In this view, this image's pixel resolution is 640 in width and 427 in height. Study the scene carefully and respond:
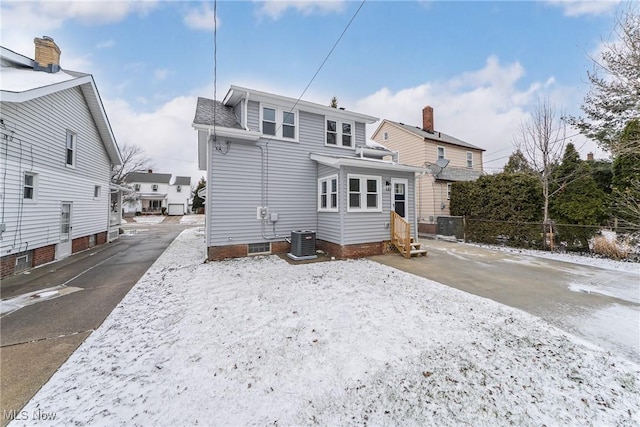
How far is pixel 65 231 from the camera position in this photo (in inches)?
355

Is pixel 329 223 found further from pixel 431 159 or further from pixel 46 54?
pixel 46 54

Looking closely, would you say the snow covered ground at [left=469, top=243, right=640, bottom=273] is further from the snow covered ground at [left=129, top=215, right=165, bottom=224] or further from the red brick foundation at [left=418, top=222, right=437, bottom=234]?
the snow covered ground at [left=129, top=215, right=165, bottom=224]

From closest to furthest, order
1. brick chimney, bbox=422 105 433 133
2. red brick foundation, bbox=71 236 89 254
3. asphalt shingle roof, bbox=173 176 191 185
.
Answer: red brick foundation, bbox=71 236 89 254, brick chimney, bbox=422 105 433 133, asphalt shingle roof, bbox=173 176 191 185

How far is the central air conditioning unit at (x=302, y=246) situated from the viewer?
27.2 ft

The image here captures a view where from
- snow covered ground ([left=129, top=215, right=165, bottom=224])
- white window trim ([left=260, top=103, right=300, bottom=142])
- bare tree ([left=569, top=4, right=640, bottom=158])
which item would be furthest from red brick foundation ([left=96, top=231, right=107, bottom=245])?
bare tree ([left=569, top=4, right=640, bottom=158])

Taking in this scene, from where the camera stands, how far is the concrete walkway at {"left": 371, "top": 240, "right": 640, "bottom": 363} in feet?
11.9

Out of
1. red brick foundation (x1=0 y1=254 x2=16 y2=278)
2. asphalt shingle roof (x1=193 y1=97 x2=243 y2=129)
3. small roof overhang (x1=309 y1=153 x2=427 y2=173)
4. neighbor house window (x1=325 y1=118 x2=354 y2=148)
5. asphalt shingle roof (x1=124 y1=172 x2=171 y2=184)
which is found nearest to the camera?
red brick foundation (x1=0 y1=254 x2=16 y2=278)

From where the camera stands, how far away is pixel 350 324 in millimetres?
3740

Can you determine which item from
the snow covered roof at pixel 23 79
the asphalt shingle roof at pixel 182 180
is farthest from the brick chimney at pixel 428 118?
the asphalt shingle roof at pixel 182 180

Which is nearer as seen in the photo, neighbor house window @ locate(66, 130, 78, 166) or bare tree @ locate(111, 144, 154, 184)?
neighbor house window @ locate(66, 130, 78, 166)

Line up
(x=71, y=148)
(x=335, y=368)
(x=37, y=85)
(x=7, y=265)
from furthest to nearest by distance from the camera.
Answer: (x=71, y=148) < (x=37, y=85) < (x=7, y=265) < (x=335, y=368)

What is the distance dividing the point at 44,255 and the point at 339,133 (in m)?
11.2

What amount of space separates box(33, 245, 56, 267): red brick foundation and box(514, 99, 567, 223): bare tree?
60.6 ft

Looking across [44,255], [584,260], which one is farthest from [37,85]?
[584,260]
